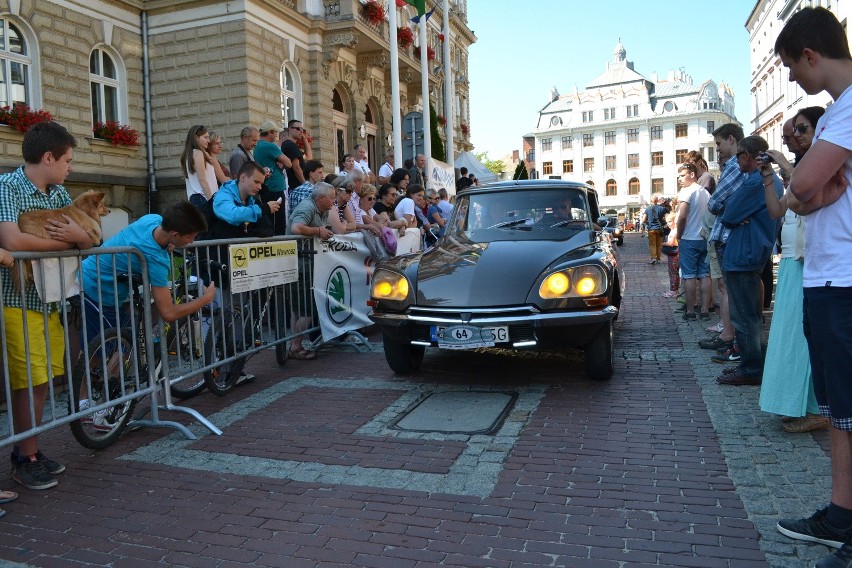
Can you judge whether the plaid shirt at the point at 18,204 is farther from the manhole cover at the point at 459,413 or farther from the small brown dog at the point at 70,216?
the manhole cover at the point at 459,413

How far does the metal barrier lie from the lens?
13.7 ft

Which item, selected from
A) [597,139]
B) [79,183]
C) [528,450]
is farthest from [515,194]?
[597,139]

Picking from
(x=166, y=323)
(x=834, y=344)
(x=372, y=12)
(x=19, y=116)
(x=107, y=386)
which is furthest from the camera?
(x=372, y=12)

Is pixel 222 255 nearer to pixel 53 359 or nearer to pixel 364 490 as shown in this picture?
pixel 53 359

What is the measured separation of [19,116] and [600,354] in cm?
1336

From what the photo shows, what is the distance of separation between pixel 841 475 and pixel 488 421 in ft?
7.92

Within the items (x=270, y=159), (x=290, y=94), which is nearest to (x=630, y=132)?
(x=290, y=94)

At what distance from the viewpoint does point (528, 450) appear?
14.6 feet

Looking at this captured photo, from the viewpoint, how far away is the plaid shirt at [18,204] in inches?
157

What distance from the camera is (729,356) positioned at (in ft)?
21.9

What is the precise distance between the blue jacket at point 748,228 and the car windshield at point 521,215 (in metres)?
1.48

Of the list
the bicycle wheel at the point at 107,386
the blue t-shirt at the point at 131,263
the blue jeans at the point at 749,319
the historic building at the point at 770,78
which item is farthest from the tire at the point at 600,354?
the historic building at the point at 770,78

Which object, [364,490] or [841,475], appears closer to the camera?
[841,475]

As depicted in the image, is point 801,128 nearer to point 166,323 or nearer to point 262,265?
point 166,323
